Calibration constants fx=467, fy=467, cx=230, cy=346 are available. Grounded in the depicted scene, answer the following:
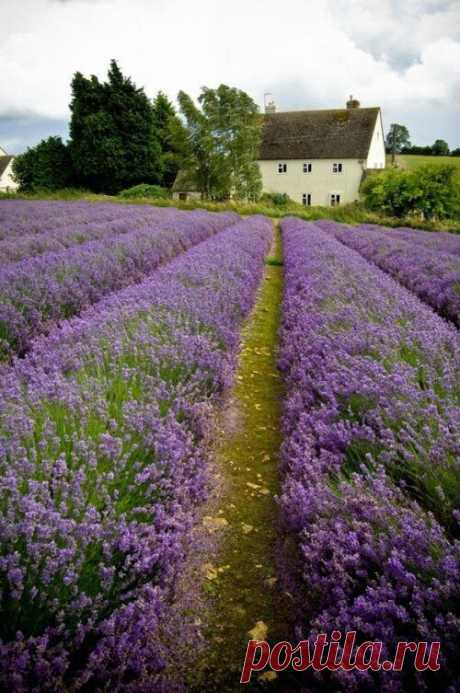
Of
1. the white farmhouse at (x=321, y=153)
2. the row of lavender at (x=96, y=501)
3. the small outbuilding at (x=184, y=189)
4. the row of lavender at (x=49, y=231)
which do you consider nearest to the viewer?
the row of lavender at (x=96, y=501)

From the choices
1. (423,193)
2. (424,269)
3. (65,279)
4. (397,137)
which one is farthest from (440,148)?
(65,279)

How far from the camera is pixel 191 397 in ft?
8.64

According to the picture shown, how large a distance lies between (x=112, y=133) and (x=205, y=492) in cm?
3780

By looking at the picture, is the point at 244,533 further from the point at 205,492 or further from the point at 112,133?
the point at 112,133

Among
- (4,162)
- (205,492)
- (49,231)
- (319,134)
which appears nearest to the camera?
(205,492)

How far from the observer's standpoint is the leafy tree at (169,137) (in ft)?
117

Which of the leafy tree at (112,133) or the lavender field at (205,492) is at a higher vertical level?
the leafy tree at (112,133)

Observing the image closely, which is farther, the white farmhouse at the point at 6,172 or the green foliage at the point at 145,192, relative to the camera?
the white farmhouse at the point at 6,172

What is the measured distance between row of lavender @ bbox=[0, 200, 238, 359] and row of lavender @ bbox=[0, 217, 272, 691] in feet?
3.24

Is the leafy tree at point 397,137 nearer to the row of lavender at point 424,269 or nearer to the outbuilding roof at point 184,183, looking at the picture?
the outbuilding roof at point 184,183

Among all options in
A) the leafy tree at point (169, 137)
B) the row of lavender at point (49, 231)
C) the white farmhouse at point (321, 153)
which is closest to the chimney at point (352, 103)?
the white farmhouse at point (321, 153)

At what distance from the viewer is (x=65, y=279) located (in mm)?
4836

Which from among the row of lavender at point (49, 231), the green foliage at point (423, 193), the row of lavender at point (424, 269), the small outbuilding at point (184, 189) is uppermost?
the small outbuilding at point (184, 189)

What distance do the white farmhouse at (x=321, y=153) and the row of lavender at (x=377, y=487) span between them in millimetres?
35301
